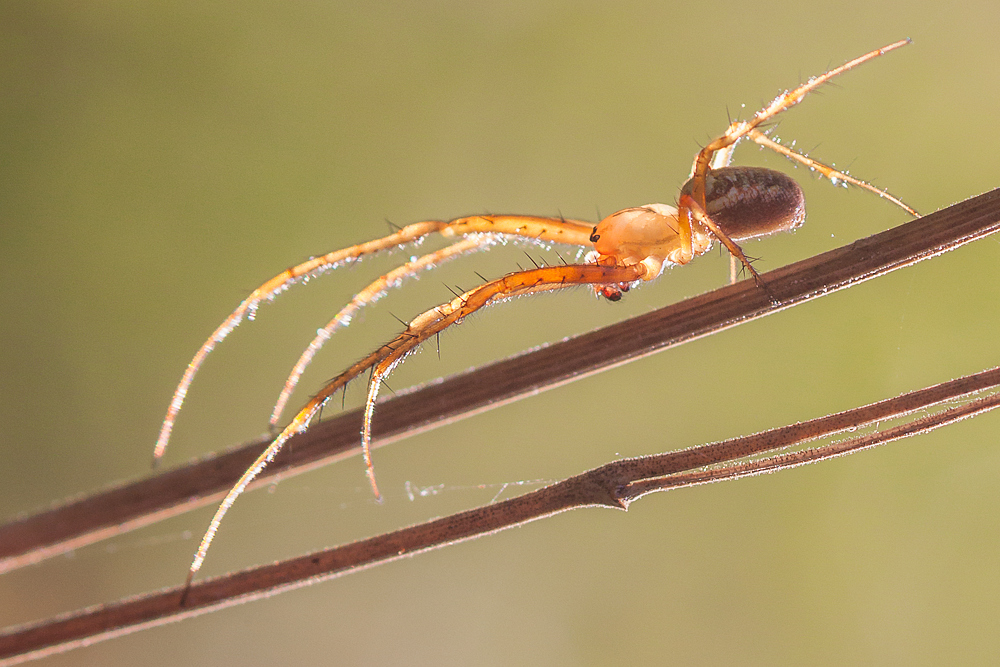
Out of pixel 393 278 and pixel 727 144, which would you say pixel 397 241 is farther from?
pixel 727 144

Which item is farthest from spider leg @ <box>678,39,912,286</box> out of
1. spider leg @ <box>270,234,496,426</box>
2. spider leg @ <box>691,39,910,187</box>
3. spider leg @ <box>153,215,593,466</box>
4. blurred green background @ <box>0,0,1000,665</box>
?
blurred green background @ <box>0,0,1000,665</box>

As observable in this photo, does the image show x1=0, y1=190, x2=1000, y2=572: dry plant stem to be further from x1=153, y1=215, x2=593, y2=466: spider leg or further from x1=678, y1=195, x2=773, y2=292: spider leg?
x1=153, y1=215, x2=593, y2=466: spider leg

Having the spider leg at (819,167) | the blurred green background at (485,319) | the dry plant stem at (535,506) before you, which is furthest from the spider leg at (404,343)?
the blurred green background at (485,319)

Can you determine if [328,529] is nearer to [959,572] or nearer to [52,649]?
[52,649]

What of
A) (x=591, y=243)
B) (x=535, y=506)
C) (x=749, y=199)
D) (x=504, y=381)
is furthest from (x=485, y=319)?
(x=535, y=506)

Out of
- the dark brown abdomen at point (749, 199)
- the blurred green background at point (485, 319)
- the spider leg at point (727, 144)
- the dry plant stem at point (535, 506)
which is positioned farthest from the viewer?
the blurred green background at point (485, 319)

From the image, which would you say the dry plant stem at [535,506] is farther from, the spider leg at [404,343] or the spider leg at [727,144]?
the spider leg at [727,144]

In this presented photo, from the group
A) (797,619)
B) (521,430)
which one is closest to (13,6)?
(521,430)
